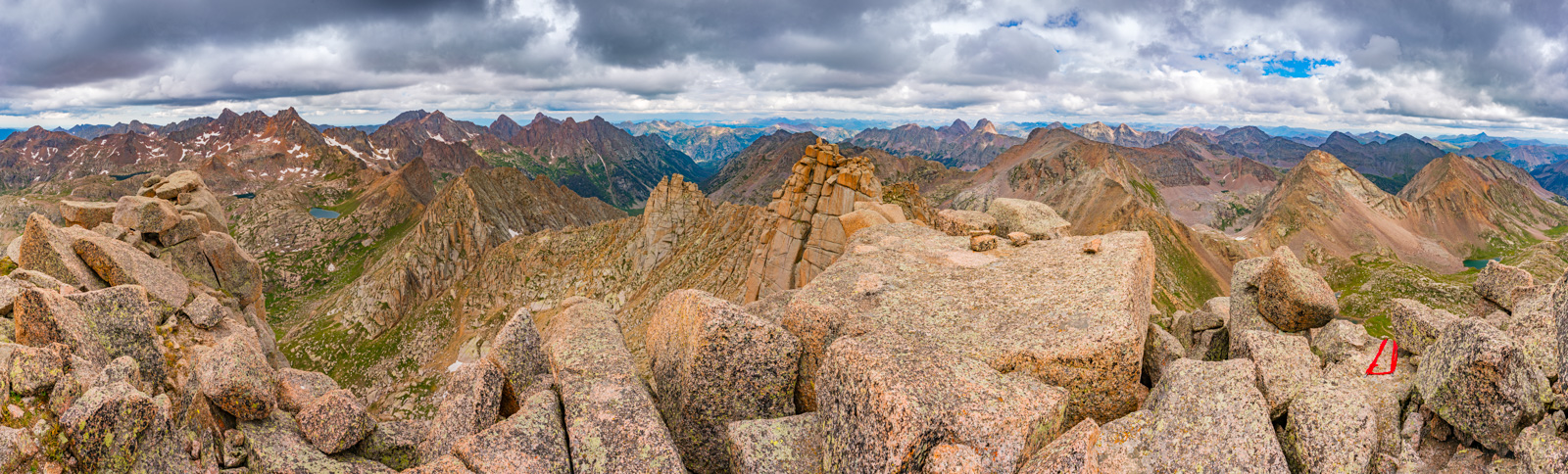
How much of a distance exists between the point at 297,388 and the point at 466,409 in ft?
26.7

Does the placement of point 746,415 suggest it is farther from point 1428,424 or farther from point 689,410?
point 1428,424

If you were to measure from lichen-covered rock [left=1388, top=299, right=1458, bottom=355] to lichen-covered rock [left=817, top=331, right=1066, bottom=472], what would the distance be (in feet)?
28.8

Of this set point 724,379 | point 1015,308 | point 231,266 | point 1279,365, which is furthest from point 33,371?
point 231,266

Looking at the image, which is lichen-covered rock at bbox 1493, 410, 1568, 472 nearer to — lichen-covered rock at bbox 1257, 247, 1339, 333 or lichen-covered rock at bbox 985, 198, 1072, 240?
lichen-covered rock at bbox 1257, 247, 1339, 333

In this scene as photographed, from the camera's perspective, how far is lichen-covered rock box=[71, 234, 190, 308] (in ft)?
74.3

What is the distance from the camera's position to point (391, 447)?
48.9 ft

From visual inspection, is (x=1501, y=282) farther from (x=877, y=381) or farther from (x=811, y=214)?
(x=811, y=214)

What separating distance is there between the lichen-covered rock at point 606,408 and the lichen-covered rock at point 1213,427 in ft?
27.6

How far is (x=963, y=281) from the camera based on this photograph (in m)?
16.1

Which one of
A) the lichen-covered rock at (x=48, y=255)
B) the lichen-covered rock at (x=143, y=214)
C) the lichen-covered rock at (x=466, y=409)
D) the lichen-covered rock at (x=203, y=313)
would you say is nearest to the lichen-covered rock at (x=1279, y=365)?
the lichen-covered rock at (x=466, y=409)

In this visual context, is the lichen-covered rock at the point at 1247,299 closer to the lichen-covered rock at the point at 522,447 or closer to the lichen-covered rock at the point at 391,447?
the lichen-covered rock at the point at 522,447

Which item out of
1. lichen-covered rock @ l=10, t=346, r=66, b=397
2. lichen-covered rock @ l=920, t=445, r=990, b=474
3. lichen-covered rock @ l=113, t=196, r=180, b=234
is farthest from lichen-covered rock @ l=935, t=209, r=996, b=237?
lichen-covered rock @ l=113, t=196, r=180, b=234

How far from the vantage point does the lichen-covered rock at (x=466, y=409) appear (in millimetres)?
12539

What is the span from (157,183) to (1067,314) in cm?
5523
